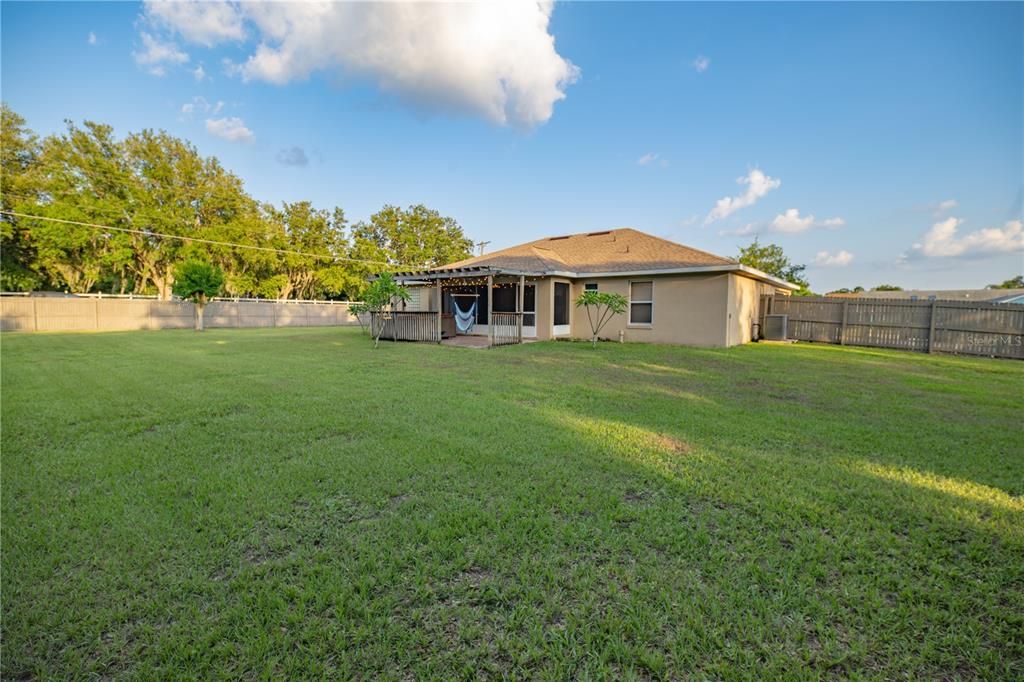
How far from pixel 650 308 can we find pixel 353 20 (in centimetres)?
1086

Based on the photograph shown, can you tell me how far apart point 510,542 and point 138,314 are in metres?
27.1

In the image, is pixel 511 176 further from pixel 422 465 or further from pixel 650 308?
pixel 422 465

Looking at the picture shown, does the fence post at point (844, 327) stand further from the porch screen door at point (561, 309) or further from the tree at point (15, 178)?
the tree at point (15, 178)

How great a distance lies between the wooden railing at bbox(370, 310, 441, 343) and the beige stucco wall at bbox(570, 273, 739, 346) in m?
5.55

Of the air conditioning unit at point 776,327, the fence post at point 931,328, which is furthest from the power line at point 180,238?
the fence post at point 931,328

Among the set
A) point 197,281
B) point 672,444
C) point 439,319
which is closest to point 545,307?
point 439,319

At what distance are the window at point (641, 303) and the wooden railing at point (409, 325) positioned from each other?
625 centimetres

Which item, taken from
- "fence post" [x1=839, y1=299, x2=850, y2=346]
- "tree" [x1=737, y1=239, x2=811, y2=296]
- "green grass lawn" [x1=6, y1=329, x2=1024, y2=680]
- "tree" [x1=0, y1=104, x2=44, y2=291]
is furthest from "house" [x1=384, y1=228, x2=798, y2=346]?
"tree" [x1=0, y1=104, x2=44, y2=291]

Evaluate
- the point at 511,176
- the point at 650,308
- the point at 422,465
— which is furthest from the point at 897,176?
the point at 422,465

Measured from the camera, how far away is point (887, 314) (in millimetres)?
12859

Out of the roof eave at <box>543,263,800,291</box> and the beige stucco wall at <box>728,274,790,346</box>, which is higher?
the roof eave at <box>543,263,800,291</box>

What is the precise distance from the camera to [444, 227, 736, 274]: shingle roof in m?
13.1

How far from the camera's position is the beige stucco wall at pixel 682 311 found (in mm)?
12133

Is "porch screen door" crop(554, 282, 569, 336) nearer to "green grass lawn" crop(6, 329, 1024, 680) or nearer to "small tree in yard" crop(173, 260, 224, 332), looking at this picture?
"green grass lawn" crop(6, 329, 1024, 680)
